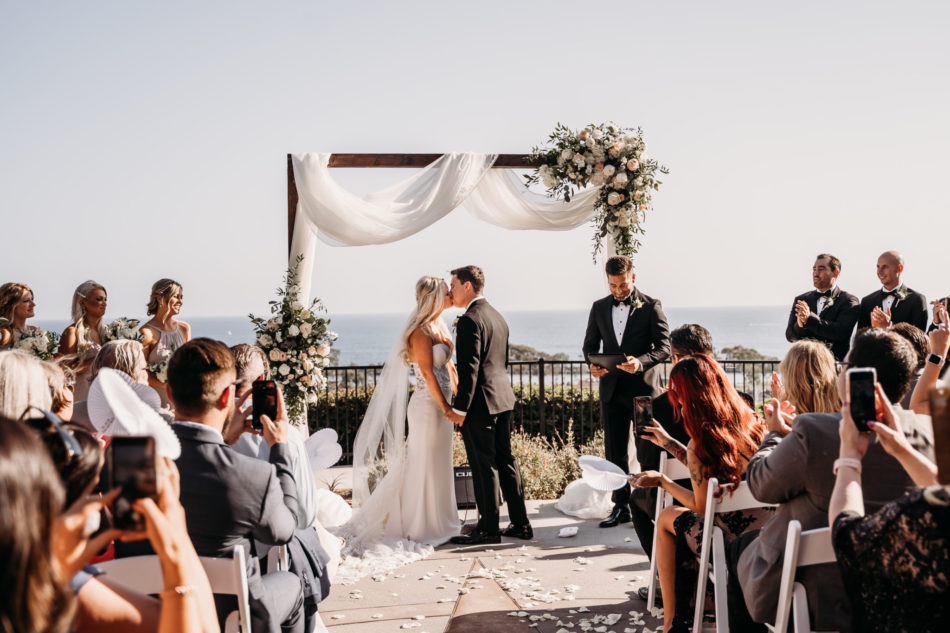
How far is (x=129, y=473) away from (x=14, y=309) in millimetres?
5210

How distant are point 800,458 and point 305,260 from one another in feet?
16.1

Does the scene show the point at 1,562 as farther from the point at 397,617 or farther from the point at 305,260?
the point at 305,260

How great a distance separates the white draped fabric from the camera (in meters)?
6.53

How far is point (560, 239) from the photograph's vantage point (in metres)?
8.17

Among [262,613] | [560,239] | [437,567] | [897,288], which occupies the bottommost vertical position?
[437,567]

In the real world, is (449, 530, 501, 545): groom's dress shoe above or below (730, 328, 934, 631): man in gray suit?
below

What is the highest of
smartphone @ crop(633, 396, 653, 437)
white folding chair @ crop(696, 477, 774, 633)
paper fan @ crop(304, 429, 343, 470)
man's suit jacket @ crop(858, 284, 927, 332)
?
man's suit jacket @ crop(858, 284, 927, 332)

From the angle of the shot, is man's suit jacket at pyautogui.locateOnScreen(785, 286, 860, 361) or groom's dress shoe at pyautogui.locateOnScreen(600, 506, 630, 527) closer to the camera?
groom's dress shoe at pyautogui.locateOnScreen(600, 506, 630, 527)

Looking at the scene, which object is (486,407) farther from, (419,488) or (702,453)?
(702,453)

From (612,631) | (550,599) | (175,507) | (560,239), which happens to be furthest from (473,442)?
(175,507)

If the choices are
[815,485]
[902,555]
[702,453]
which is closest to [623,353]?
[702,453]

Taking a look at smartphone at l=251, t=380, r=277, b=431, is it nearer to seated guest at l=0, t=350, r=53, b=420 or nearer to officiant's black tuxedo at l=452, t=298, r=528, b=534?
seated guest at l=0, t=350, r=53, b=420

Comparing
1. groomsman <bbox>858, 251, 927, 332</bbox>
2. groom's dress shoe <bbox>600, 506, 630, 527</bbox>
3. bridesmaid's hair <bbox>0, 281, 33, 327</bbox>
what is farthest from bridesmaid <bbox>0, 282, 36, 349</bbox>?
groomsman <bbox>858, 251, 927, 332</bbox>

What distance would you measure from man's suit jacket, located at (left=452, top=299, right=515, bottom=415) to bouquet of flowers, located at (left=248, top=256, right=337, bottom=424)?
1.19 metres
